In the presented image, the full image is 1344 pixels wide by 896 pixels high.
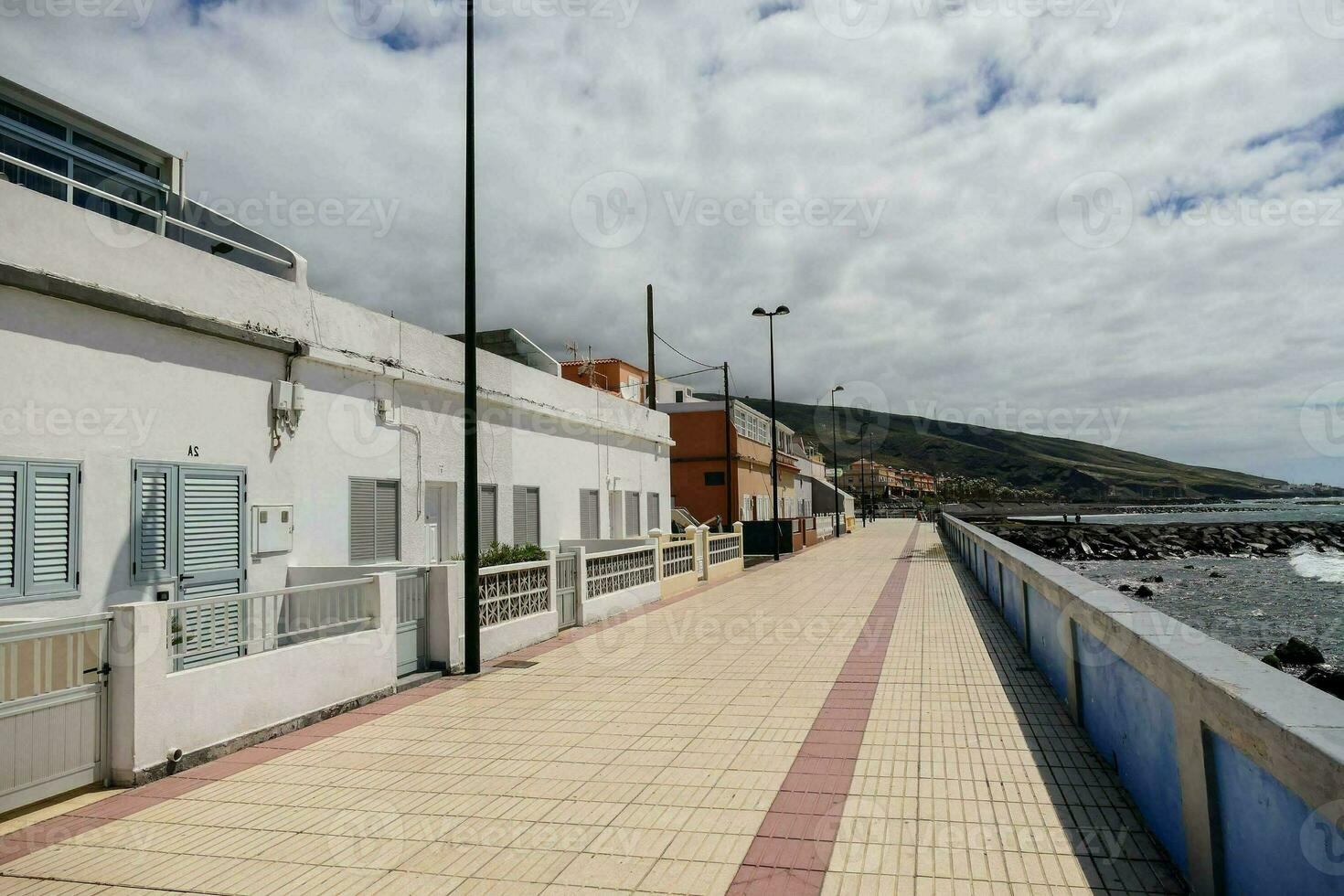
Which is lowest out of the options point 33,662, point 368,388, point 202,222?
point 33,662

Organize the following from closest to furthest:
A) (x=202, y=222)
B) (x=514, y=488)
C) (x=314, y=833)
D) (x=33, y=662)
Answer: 1. (x=314, y=833)
2. (x=33, y=662)
3. (x=202, y=222)
4. (x=514, y=488)

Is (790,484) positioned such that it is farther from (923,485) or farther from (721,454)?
(923,485)

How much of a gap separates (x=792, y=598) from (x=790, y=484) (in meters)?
33.1


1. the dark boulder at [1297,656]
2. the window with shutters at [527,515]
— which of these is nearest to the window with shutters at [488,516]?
the window with shutters at [527,515]

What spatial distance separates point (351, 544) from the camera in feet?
35.3

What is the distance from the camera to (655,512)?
78.2 feet

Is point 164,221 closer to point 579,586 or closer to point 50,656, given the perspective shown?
point 50,656

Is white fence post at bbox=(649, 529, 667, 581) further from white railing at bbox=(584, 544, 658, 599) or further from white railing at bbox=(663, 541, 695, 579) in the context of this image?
white railing at bbox=(663, 541, 695, 579)

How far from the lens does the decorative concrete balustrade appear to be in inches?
101

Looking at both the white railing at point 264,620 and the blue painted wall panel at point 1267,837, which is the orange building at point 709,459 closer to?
the white railing at point 264,620

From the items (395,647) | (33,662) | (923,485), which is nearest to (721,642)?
(395,647)

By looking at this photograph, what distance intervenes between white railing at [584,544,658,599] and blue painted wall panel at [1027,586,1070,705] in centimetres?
672

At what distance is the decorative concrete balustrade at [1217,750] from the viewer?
2576mm

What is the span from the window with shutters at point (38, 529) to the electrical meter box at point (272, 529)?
212cm
